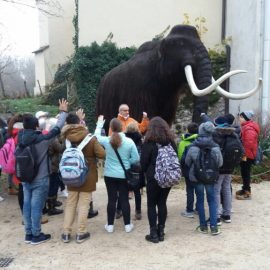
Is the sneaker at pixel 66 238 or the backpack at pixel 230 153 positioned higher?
the backpack at pixel 230 153

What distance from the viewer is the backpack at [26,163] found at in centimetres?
554

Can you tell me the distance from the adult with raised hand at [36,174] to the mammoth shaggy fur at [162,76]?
2.33m

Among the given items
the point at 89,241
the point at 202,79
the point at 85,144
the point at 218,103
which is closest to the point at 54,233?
the point at 89,241

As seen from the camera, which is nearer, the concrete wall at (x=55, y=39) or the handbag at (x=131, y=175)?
the handbag at (x=131, y=175)

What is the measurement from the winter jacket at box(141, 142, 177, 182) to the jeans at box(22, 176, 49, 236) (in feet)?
4.56

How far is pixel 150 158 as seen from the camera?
5.55 metres

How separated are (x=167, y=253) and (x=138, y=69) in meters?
3.87

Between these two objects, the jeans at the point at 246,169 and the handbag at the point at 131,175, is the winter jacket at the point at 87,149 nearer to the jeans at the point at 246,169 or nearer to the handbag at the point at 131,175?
the handbag at the point at 131,175

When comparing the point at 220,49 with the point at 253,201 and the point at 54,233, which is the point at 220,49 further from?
the point at 54,233

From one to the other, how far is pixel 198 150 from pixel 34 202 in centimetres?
235

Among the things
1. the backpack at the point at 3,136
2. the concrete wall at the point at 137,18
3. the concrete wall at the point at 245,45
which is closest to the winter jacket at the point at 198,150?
the backpack at the point at 3,136

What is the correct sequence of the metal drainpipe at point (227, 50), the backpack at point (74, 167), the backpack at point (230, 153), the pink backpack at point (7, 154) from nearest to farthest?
the backpack at point (74, 167), the backpack at point (230, 153), the pink backpack at point (7, 154), the metal drainpipe at point (227, 50)

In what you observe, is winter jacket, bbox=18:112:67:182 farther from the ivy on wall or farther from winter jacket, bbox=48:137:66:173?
the ivy on wall

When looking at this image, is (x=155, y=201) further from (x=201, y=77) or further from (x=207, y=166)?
(x=201, y=77)
